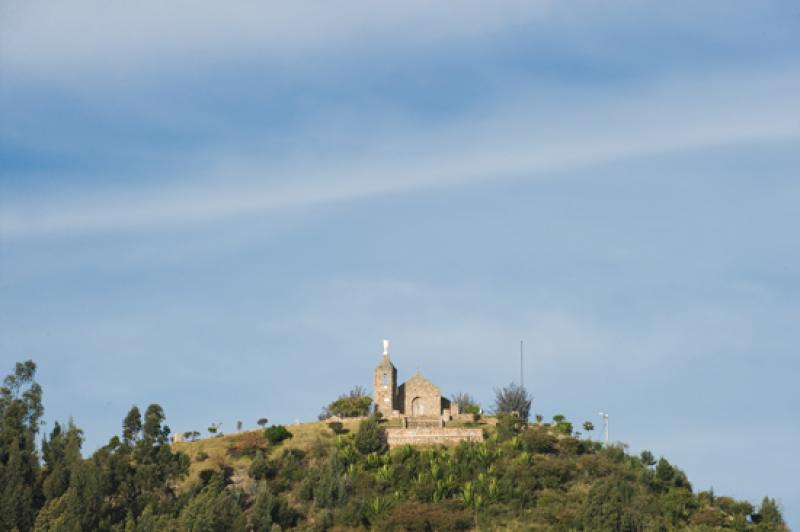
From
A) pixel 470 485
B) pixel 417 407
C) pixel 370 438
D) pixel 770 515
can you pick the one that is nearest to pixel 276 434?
pixel 370 438

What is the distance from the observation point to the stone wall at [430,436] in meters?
86.9

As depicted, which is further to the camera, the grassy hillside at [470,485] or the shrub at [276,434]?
the shrub at [276,434]

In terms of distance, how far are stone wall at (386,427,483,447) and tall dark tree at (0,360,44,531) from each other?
961 inches

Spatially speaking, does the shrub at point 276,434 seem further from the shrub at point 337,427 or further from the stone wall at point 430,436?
the stone wall at point 430,436

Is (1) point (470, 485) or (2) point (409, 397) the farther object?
(2) point (409, 397)

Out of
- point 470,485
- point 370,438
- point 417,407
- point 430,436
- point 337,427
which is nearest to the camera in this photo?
point 470,485

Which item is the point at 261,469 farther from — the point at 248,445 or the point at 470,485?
the point at 470,485

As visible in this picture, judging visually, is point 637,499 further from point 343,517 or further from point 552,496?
point 343,517

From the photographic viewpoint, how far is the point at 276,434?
87.6 m

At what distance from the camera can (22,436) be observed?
81125 millimetres

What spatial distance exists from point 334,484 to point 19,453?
785 inches

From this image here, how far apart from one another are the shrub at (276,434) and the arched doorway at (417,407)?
402 inches

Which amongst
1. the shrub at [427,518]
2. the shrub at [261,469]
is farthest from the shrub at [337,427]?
the shrub at [427,518]

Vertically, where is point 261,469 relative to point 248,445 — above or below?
below
